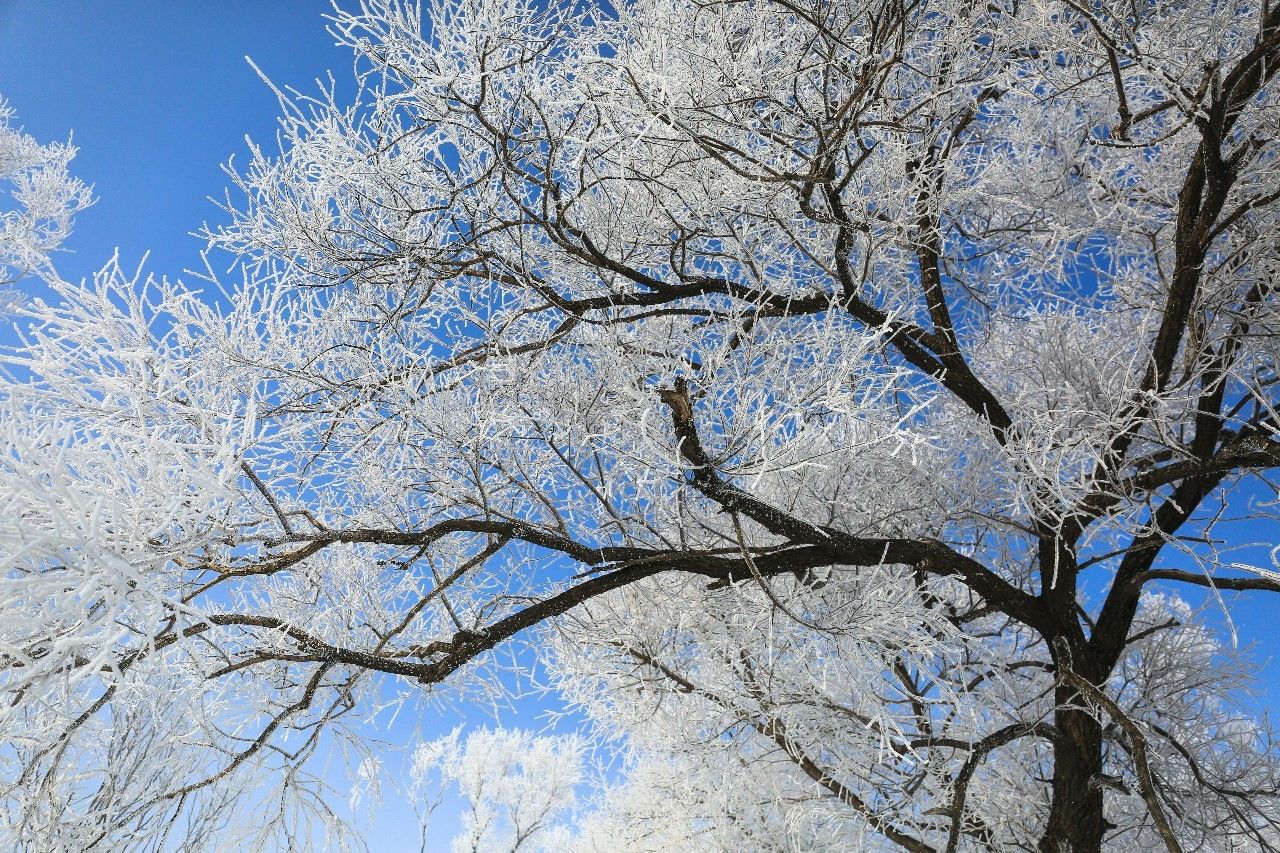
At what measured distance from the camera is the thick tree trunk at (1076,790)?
3803 millimetres

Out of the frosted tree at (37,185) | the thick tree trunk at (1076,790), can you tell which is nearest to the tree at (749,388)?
the thick tree trunk at (1076,790)

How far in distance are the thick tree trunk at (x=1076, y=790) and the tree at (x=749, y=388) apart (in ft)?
0.07

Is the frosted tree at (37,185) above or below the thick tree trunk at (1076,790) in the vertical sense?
above

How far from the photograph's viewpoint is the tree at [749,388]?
2881 millimetres

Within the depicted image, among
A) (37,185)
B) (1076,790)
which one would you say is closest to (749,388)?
(1076,790)

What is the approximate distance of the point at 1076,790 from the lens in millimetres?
3863

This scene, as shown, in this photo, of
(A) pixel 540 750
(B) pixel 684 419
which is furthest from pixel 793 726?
(A) pixel 540 750

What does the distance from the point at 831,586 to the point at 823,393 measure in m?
1.59

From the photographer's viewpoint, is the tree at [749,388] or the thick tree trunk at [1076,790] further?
the thick tree trunk at [1076,790]

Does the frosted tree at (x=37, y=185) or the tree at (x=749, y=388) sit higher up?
the frosted tree at (x=37, y=185)

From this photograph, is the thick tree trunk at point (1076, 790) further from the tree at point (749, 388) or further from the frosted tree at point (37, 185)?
the frosted tree at point (37, 185)

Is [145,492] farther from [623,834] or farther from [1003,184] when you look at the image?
[623,834]

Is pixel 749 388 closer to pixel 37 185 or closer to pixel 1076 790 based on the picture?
pixel 1076 790

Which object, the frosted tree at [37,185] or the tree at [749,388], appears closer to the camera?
the tree at [749,388]
